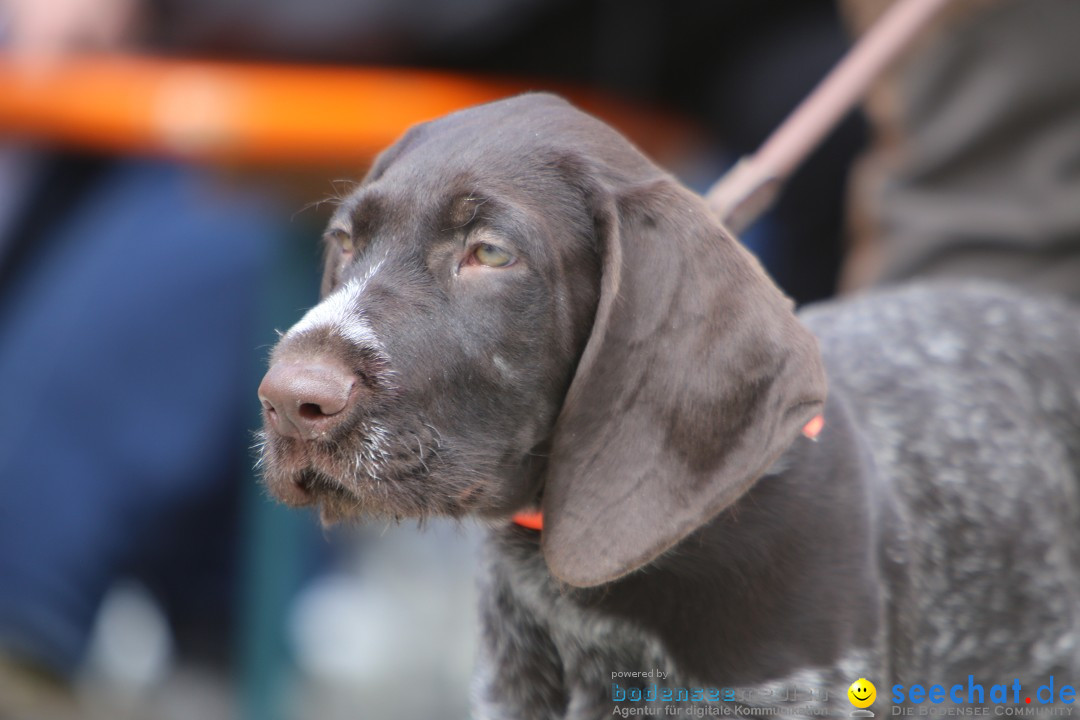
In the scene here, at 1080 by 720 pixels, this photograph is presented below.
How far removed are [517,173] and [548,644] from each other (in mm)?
1009

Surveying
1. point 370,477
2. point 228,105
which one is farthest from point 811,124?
point 228,105

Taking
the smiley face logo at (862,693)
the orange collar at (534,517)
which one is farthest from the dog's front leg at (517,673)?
the smiley face logo at (862,693)

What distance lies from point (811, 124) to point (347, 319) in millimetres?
1484

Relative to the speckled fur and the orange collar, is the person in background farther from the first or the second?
the orange collar

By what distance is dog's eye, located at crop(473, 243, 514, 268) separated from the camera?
2.50 metres

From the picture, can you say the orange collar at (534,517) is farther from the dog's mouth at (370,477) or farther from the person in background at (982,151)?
the person in background at (982,151)

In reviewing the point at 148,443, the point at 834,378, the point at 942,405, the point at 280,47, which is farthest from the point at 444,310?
the point at 148,443

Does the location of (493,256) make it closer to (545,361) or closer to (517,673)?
(545,361)

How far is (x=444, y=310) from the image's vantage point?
247 centimetres

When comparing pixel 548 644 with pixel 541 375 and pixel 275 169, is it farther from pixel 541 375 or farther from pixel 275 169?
pixel 275 169

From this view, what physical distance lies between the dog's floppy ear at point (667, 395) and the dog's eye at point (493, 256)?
190mm

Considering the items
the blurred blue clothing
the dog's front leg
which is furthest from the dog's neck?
the blurred blue clothing

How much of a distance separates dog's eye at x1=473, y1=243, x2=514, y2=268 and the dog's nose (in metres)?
0.35

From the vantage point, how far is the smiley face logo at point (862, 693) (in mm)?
2621
